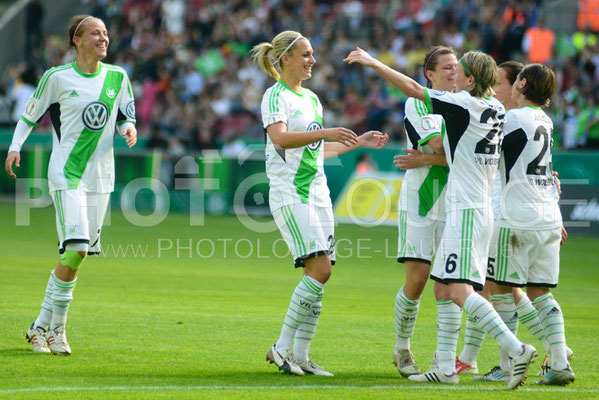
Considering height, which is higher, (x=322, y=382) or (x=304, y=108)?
(x=304, y=108)

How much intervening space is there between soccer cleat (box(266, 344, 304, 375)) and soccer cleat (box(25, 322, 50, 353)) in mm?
2035

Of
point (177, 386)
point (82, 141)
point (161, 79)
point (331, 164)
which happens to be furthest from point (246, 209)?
point (177, 386)

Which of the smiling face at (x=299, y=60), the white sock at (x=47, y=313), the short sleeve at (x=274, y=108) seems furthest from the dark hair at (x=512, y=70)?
the white sock at (x=47, y=313)

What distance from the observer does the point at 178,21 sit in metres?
31.1

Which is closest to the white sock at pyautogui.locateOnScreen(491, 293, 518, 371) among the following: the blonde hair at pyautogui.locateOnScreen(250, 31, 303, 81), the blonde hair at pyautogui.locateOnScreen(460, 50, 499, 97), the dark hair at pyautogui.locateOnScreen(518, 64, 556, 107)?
the dark hair at pyautogui.locateOnScreen(518, 64, 556, 107)

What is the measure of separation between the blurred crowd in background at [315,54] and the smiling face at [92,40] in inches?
581

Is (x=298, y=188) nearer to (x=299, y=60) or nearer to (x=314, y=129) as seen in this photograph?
(x=314, y=129)

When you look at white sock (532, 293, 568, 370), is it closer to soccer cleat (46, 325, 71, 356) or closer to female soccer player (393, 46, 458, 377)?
female soccer player (393, 46, 458, 377)

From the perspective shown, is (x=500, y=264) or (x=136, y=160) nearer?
(x=500, y=264)

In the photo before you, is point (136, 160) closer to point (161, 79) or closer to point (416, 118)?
point (161, 79)

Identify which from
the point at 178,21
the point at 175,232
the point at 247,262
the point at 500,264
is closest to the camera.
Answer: the point at 500,264

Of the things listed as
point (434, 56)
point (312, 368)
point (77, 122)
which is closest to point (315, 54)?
point (77, 122)

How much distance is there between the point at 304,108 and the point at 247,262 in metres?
8.11

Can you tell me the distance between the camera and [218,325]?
9.52 metres
